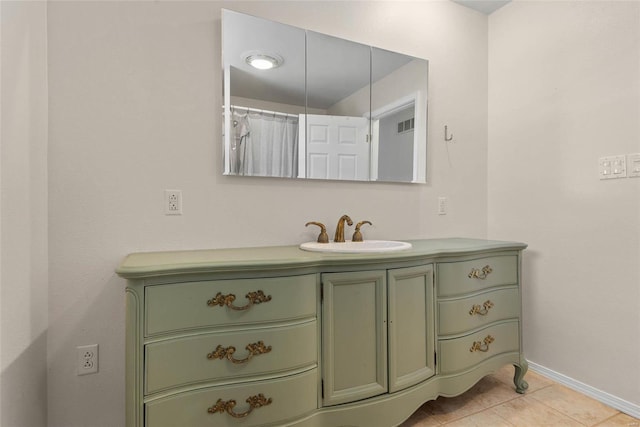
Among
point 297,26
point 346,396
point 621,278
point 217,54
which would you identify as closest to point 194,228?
point 217,54

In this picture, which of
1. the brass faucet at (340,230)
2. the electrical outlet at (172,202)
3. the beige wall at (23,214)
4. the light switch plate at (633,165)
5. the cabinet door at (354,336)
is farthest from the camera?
the brass faucet at (340,230)

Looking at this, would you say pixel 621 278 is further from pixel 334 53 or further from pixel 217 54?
pixel 217 54

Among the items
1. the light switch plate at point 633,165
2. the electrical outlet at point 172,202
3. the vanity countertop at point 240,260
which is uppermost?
the light switch plate at point 633,165

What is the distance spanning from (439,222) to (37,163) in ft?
7.01

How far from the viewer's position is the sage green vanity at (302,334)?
1044mm

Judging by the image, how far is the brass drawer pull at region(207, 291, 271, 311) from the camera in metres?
1.11

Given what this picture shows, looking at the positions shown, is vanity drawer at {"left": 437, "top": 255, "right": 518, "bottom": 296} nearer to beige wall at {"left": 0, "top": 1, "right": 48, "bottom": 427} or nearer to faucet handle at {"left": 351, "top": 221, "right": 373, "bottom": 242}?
faucet handle at {"left": 351, "top": 221, "right": 373, "bottom": 242}

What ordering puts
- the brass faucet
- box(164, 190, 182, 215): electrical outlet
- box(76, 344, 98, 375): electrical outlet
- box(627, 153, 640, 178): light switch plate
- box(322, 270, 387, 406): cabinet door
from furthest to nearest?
the brass faucet, box(627, 153, 640, 178): light switch plate, box(164, 190, 182, 215): electrical outlet, box(76, 344, 98, 375): electrical outlet, box(322, 270, 387, 406): cabinet door

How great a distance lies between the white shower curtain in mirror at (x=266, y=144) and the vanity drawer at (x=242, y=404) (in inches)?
37.9

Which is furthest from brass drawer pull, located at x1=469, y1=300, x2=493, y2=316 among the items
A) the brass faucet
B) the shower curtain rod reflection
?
the shower curtain rod reflection

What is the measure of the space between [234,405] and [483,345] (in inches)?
50.3

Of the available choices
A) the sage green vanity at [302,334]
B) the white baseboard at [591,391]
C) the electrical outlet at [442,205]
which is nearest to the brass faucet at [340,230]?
the sage green vanity at [302,334]

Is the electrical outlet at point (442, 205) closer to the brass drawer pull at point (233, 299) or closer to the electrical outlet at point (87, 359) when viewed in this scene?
the brass drawer pull at point (233, 299)

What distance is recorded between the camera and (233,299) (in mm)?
1125
